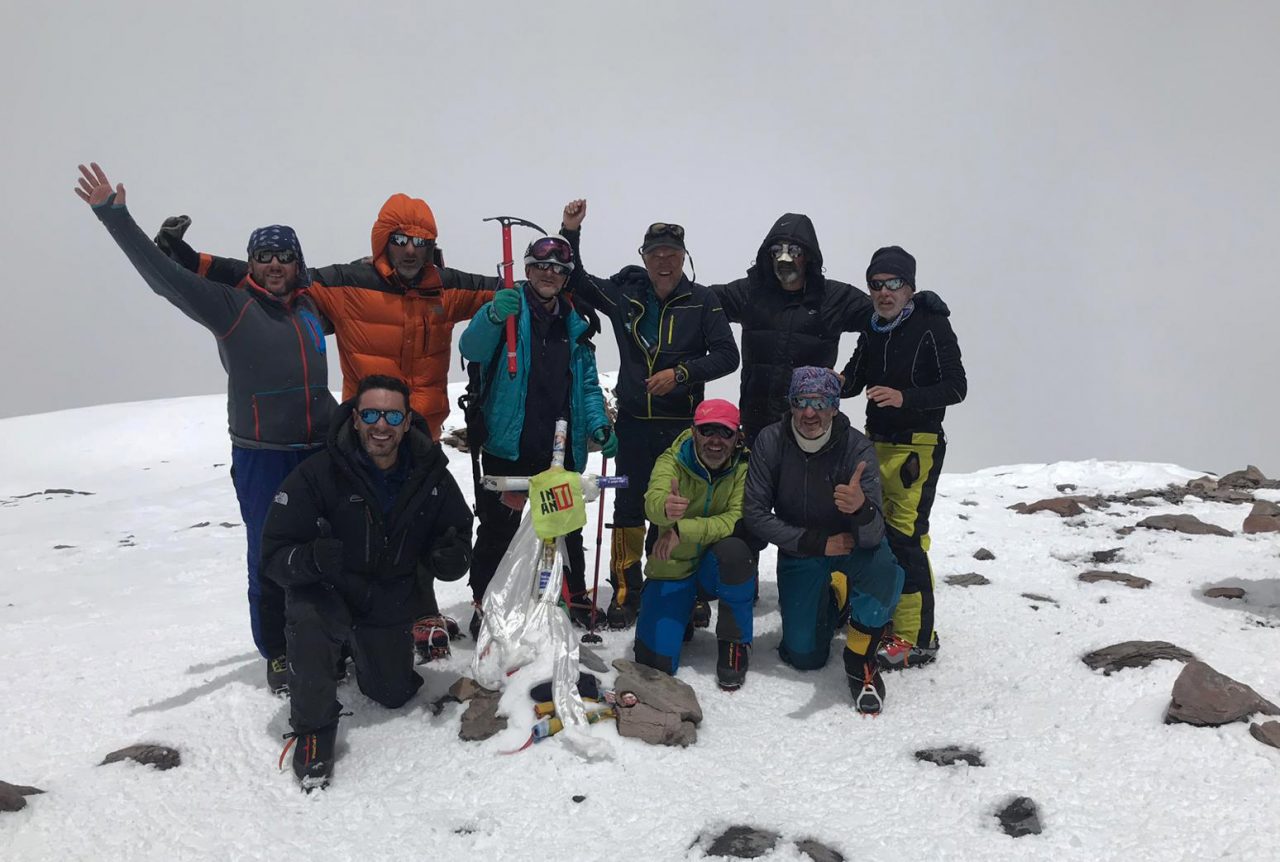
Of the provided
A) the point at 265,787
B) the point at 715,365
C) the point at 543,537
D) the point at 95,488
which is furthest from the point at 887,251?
the point at 95,488

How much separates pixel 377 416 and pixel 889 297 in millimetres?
3229

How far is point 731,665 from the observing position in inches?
186

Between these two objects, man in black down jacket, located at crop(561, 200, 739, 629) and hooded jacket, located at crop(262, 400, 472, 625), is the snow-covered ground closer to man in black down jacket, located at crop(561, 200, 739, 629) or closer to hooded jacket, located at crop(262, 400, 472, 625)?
hooded jacket, located at crop(262, 400, 472, 625)

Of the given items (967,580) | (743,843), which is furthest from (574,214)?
(967,580)

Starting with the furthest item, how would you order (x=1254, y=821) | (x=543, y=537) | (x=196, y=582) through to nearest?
(x=196, y=582) < (x=543, y=537) < (x=1254, y=821)

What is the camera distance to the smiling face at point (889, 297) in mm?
4766

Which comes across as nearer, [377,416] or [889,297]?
[377,416]

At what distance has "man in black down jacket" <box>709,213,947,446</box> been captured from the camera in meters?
5.22

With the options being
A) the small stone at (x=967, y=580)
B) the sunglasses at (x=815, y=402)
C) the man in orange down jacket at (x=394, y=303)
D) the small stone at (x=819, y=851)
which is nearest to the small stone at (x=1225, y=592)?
the small stone at (x=967, y=580)

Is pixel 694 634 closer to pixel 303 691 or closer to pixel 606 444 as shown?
pixel 606 444

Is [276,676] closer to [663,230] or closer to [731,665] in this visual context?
[731,665]

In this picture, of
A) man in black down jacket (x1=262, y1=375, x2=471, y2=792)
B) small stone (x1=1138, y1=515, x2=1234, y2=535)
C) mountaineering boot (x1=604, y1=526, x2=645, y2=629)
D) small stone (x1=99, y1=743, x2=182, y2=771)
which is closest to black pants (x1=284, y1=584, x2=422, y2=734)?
man in black down jacket (x1=262, y1=375, x2=471, y2=792)

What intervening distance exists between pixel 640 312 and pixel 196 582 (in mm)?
5599

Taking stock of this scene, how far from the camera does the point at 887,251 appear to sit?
4.81 metres
